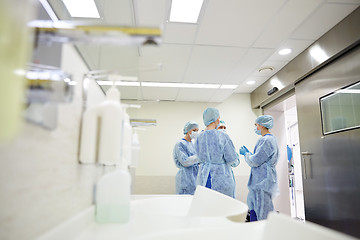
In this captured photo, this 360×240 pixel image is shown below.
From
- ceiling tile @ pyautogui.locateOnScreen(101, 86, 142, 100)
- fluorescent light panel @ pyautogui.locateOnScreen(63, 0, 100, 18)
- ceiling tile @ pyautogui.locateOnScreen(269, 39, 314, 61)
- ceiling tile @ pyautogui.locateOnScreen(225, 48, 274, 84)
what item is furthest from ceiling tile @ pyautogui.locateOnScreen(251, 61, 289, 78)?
fluorescent light panel @ pyautogui.locateOnScreen(63, 0, 100, 18)

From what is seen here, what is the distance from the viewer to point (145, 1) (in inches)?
75.7

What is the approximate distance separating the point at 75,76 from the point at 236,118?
4146mm

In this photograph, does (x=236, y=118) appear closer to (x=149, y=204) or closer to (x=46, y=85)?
(x=149, y=204)

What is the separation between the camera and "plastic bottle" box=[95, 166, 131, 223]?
0.85 m

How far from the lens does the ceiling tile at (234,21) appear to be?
1.97 m

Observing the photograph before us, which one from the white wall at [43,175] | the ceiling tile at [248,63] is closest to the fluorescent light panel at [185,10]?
the ceiling tile at [248,63]

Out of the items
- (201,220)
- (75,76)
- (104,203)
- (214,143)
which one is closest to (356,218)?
(214,143)

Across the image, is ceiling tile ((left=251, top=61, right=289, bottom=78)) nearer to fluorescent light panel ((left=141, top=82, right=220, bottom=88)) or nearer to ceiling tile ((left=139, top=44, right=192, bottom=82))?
fluorescent light panel ((left=141, top=82, right=220, bottom=88))

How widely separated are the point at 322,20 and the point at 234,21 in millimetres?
878

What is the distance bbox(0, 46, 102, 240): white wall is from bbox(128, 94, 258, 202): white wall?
3.52 meters

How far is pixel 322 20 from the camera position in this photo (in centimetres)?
229

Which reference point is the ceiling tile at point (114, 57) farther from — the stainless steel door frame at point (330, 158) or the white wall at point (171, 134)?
the white wall at point (171, 134)

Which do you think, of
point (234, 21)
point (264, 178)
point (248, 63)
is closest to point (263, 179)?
point (264, 178)

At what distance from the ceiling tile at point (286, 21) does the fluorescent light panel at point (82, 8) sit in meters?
1.55
